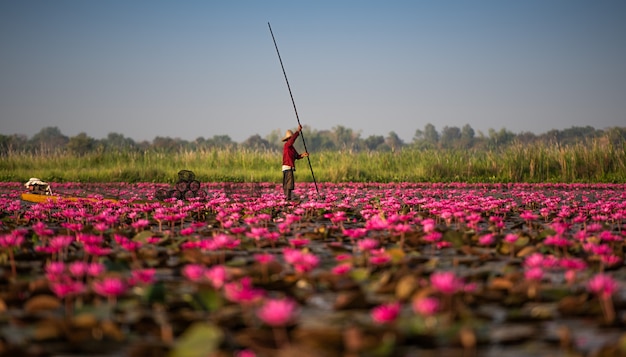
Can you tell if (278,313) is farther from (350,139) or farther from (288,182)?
(350,139)

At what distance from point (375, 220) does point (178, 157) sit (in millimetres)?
22907

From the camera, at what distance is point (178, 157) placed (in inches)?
1036

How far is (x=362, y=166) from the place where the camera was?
2241 centimetres

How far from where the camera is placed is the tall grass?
18.4 m

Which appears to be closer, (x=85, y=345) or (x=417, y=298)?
(x=85, y=345)

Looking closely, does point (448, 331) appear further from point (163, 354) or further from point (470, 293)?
point (163, 354)

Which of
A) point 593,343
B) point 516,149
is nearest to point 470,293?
point 593,343

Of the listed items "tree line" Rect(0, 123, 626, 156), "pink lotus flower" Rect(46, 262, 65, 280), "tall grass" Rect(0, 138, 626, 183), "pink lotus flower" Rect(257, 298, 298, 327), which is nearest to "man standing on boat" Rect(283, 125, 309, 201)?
"tall grass" Rect(0, 138, 626, 183)

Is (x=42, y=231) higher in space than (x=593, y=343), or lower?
higher

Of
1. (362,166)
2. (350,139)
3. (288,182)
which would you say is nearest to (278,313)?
(288,182)

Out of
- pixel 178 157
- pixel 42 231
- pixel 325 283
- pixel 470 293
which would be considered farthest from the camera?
pixel 178 157

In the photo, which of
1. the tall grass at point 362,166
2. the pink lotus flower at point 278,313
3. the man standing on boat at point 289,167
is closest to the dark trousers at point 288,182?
the man standing on boat at point 289,167

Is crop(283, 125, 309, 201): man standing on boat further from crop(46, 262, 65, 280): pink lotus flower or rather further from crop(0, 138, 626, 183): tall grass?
crop(46, 262, 65, 280): pink lotus flower

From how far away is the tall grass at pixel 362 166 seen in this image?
1839 centimetres
